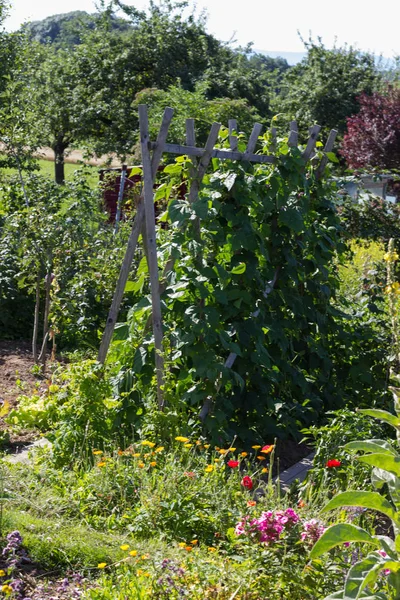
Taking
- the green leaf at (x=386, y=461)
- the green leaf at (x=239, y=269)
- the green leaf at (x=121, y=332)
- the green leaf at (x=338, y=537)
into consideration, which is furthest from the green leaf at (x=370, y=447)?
the green leaf at (x=121, y=332)

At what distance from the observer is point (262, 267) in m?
5.29

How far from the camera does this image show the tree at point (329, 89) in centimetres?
2609

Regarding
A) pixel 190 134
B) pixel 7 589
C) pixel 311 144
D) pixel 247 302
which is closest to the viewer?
pixel 7 589

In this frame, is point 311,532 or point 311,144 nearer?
point 311,532

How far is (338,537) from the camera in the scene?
2.69 metres

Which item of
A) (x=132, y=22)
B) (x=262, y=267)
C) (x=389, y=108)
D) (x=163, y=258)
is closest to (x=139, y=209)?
(x=163, y=258)

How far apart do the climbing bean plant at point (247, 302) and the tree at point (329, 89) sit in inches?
822

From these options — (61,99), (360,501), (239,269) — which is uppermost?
(61,99)

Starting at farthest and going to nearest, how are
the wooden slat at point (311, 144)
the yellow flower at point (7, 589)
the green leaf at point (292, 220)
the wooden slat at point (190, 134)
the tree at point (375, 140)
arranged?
the tree at point (375, 140), the wooden slat at point (311, 144), the green leaf at point (292, 220), the wooden slat at point (190, 134), the yellow flower at point (7, 589)

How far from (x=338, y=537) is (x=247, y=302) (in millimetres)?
2446

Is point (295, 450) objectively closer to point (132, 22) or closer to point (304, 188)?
point (304, 188)

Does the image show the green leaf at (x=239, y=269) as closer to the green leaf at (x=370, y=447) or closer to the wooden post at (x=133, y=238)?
the wooden post at (x=133, y=238)

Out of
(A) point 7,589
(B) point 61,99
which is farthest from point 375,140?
(A) point 7,589

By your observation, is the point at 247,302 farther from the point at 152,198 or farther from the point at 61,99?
the point at 61,99
